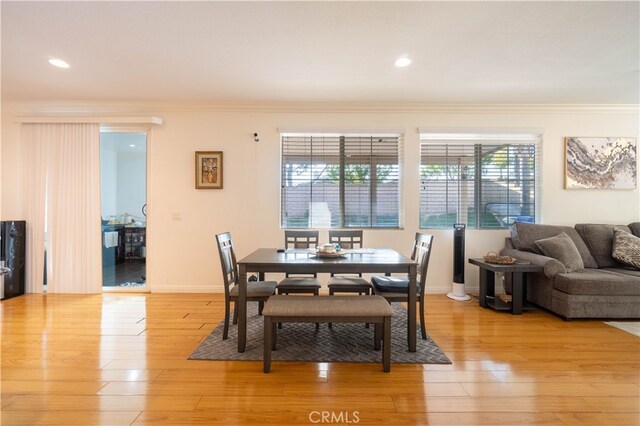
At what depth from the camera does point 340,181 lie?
4.29m

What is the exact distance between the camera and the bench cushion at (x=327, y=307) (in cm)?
209

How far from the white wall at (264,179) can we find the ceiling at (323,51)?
0.29 m

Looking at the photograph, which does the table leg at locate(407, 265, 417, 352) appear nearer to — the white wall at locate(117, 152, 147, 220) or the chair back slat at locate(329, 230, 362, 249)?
the chair back slat at locate(329, 230, 362, 249)

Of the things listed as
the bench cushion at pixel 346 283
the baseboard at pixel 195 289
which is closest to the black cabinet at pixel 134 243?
the baseboard at pixel 195 289

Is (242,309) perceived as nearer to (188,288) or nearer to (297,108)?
(188,288)

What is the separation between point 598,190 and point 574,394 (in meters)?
3.55

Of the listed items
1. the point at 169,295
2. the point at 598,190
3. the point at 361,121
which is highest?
the point at 361,121

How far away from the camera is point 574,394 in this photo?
1.87 m

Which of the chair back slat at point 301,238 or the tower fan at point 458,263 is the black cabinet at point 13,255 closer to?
the chair back slat at point 301,238

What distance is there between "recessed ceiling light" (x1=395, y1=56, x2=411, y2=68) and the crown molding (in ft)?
3.66

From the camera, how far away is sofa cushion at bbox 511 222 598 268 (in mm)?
3686

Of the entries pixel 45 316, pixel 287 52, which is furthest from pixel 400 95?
pixel 45 316

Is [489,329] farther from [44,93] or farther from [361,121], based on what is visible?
[44,93]

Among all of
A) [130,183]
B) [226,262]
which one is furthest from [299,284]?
[130,183]
